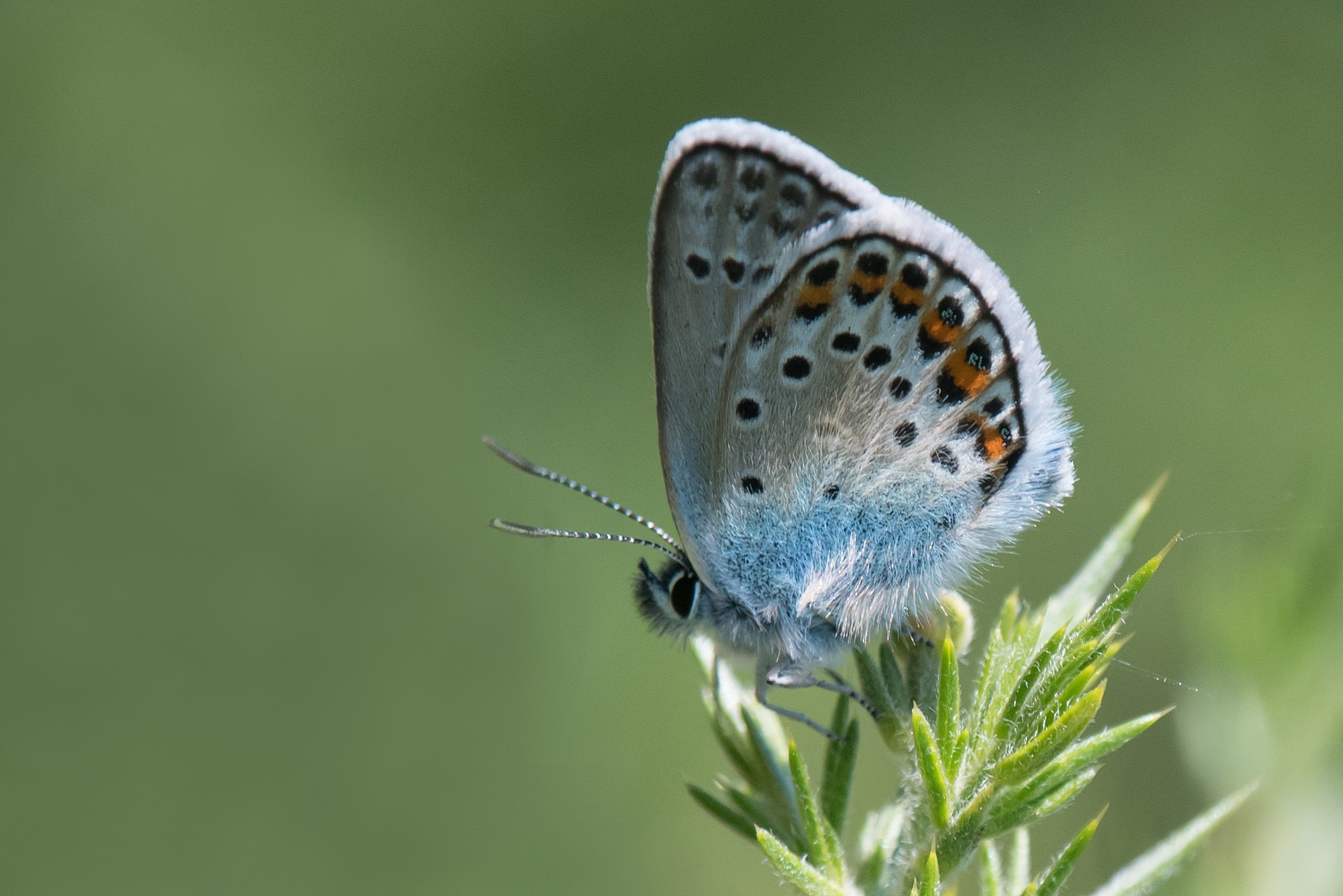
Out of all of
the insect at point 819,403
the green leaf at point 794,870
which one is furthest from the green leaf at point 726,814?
the insect at point 819,403

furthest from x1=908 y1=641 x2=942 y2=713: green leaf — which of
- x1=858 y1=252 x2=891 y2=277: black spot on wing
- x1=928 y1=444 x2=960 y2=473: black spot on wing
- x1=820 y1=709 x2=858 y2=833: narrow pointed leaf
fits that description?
x1=858 y1=252 x2=891 y2=277: black spot on wing

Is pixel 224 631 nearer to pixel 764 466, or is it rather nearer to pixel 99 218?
pixel 99 218

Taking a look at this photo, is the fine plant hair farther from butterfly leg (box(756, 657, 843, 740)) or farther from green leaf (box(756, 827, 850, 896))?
butterfly leg (box(756, 657, 843, 740))

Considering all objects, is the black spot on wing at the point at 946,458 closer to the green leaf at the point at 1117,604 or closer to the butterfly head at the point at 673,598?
the butterfly head at the point at 673,598

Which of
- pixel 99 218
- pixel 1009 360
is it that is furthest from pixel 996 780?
pixel 99 218

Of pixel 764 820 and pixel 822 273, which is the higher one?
pixel 822 273

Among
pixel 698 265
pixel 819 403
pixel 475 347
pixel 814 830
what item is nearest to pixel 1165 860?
pixel 814 830

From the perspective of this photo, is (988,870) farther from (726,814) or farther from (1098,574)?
(1098,574)
